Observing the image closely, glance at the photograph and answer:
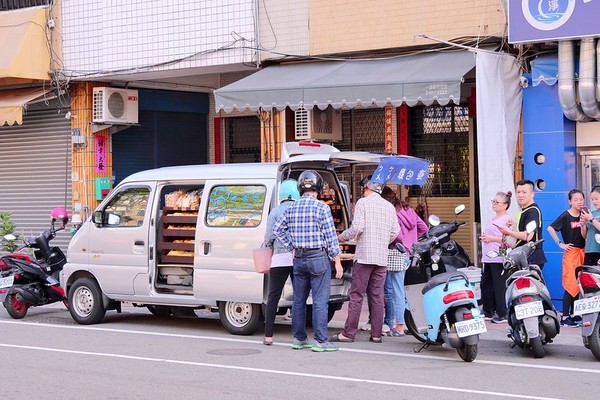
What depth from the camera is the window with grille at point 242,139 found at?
64.9 ft

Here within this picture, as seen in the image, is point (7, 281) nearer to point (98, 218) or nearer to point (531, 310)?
point (98, 218)

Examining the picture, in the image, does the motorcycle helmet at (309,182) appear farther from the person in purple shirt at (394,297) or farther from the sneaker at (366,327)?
the sneaker at (366,327)

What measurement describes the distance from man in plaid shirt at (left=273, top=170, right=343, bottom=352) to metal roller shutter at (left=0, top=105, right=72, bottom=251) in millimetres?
9863

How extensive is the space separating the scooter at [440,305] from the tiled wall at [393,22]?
178 inches

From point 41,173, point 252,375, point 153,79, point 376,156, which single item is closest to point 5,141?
point 41,173

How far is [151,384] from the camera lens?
28.8 ft

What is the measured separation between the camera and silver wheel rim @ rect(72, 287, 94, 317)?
1310 cm

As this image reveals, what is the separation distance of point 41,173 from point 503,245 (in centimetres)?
1124

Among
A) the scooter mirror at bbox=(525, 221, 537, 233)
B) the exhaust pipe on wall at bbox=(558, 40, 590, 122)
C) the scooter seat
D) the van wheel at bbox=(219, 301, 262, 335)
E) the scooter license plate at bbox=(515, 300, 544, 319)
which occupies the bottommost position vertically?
the van wheel at bbox=(219, 301, 262, 335)

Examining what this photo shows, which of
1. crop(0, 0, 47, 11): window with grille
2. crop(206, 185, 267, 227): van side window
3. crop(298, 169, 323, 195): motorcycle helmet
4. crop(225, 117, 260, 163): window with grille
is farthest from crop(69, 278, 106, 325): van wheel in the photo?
crop(0, 0, 47, 11): window with grille

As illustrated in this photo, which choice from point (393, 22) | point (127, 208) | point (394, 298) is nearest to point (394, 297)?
point (394, 298)

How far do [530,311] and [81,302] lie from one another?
6143 mm

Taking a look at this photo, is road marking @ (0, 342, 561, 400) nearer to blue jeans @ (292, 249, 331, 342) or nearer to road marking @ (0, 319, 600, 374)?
blue jeans @ (292, 249, 331, 342)

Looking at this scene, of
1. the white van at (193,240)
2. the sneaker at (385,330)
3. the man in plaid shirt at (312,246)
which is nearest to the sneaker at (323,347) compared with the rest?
the man in plaid shirt at (312,246)
